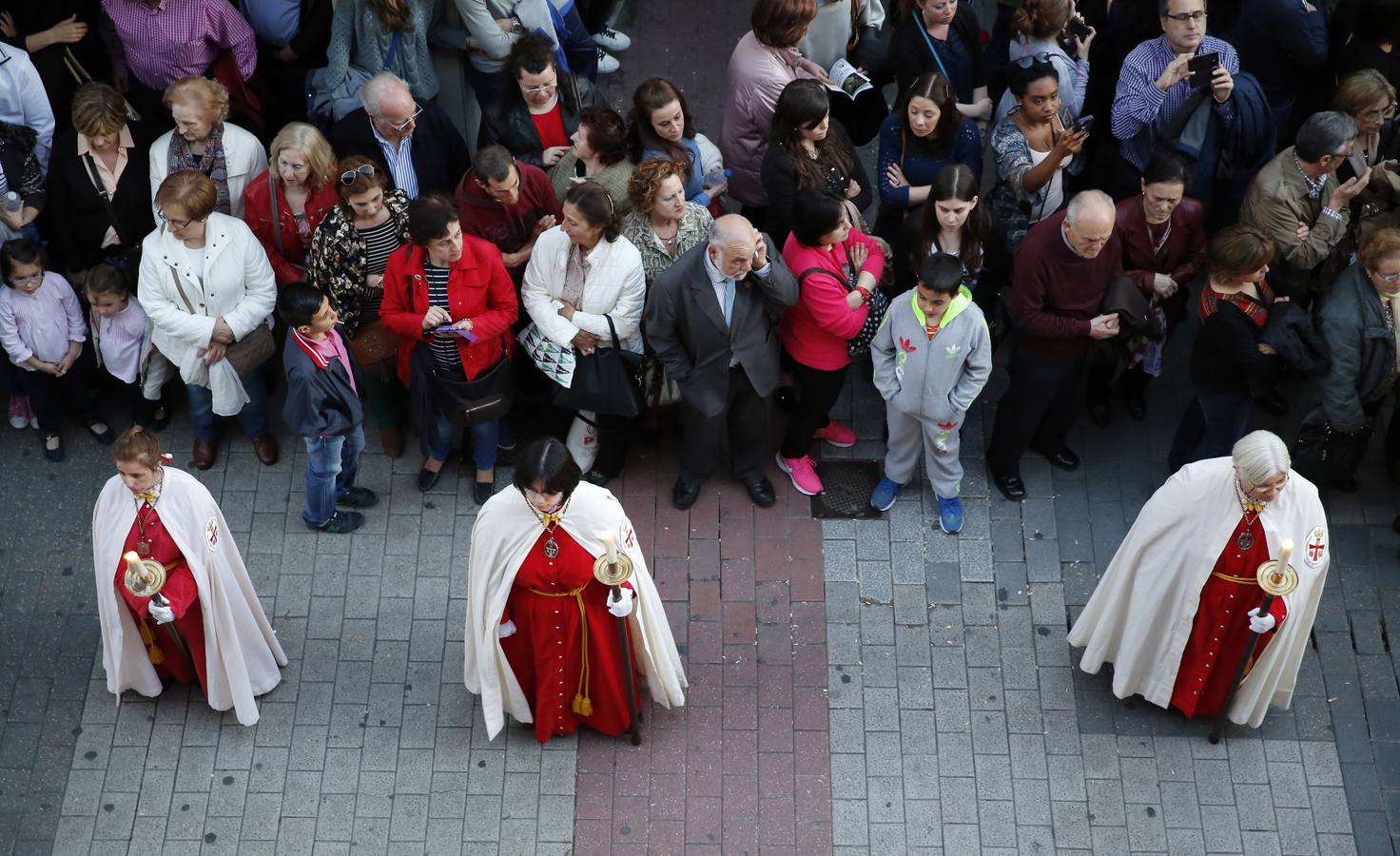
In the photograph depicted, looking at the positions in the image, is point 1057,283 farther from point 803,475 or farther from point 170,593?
point 170,593

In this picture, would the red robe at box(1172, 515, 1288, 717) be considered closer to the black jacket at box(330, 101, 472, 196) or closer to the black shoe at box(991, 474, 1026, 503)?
the black shoe at box(991, 474, 1026, 503)

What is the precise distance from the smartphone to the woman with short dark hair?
152 inches

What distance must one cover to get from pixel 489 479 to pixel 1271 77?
5.18m

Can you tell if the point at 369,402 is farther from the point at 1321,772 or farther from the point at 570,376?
the point at 1321,772

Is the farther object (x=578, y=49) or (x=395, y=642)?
(x=578, y=49)

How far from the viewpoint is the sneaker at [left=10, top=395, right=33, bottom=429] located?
30.4 ft

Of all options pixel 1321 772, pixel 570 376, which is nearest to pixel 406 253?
pixel 570 376

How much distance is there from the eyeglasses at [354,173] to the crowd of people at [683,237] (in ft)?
0.06

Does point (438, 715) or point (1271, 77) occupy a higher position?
point (1271, 77)

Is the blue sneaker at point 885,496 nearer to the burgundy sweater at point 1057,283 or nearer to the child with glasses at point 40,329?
the burgundy sweater at point 1057,283

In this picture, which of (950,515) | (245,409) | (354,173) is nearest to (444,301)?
(354,173)

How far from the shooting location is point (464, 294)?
805 cm

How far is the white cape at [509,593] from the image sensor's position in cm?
702

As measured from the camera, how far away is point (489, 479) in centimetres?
893
